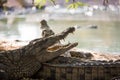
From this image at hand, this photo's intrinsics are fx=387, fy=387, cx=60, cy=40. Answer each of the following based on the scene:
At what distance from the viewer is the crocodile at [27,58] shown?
20.5ft

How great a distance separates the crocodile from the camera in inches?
246

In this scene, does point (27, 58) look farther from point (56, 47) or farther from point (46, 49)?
point (56, 47)

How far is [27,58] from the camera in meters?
6.39

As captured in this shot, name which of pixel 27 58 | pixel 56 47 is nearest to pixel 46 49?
pixel 27 58

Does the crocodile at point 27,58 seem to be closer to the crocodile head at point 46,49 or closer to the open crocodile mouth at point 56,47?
the crocodile head at point 46,49

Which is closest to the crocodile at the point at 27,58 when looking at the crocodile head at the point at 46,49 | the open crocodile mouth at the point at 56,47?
the crocodile head at the point at 46,49

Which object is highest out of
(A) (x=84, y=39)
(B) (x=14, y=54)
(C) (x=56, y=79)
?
(B) (x=14, y=54)

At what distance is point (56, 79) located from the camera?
615 cm

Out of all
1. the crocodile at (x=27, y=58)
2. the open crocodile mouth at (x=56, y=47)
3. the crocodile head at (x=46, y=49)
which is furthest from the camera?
the open crocodile mouth at (x=56, y=47)

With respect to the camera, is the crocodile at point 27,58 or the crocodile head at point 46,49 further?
the crocodile head at point 46,49

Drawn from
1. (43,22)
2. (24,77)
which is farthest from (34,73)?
(43,22)

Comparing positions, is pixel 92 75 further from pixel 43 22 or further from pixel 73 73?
pixel 43 22

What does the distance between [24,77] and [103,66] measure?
1.31 meters

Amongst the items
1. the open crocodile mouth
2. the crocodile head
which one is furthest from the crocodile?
the open crocodile mouth
